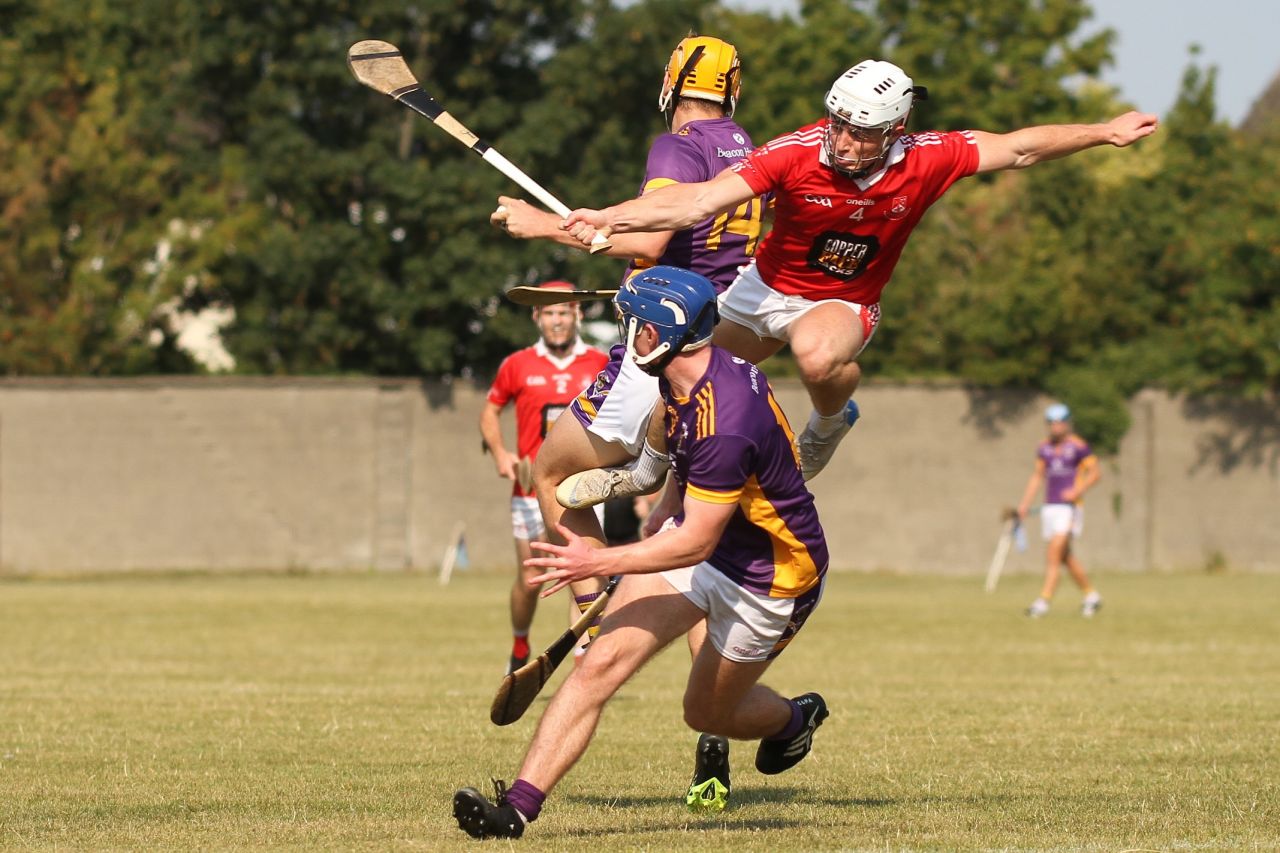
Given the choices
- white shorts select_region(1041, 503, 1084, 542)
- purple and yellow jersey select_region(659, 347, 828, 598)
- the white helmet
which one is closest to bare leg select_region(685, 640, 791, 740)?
purple and yellow jersey select_region(659, 347, 828, 598)

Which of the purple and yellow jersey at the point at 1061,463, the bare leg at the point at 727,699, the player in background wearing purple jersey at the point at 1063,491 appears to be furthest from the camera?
the purple and yellow jersey at the point at 1061,463

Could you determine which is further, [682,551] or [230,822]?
[230,822]

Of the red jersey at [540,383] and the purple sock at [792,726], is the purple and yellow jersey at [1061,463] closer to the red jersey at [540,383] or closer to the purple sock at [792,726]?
the red jersey at [540,383]

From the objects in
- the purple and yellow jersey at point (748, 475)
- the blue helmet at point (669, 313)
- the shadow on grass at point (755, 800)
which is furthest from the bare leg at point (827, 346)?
the shadow on grass at point (755, 800)

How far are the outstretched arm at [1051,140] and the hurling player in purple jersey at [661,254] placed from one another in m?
1.16

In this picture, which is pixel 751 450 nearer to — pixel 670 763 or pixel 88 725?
pixel 670 763

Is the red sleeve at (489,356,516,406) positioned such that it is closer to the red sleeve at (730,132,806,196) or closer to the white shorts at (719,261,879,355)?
the white shorts at (719,261,879,355)

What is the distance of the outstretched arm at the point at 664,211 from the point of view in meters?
7.29

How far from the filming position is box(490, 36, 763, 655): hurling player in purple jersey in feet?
27.6

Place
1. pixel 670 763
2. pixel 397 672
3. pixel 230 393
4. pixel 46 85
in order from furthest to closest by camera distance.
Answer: pixel 46 85 < pixel 230 393 < pixel 397 672 < pixel 670 763

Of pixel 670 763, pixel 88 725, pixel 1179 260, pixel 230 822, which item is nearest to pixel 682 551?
pixel 230 822

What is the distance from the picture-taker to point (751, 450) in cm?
702

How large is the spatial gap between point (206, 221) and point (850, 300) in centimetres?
3165

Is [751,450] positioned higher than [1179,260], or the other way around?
[751,450]
